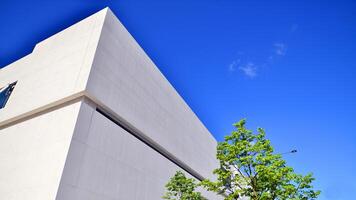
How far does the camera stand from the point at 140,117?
53.5ft

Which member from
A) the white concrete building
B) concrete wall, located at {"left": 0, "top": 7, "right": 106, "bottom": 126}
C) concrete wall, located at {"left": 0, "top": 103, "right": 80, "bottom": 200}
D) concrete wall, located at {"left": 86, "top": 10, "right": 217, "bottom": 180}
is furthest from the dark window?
concrete wall, located at {"left": 86, "top": 10, "right": 217, "bottom": 180}

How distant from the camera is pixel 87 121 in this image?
1186 cm

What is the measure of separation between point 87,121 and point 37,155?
115 inches

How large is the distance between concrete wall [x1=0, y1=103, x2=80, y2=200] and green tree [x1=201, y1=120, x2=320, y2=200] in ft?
25.1

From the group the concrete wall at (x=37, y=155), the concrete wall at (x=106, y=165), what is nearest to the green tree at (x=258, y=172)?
the concrete wall at (x=106, y=165)

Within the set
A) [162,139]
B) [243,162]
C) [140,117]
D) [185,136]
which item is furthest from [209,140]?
[243,162]

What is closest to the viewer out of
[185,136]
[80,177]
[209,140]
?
[80,177]

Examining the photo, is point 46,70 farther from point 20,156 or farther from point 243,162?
point 243,162

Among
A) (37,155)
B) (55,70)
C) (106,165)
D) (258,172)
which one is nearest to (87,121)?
(106,165)

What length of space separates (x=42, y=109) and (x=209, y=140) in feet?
77.4

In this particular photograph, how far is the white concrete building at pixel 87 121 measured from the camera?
10648 mm

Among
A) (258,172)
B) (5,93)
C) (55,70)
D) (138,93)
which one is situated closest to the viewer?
(258,172)

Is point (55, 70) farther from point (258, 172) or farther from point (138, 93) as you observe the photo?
point (258, 172)

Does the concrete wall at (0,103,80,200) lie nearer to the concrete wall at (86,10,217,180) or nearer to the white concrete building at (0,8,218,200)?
the white concrete building at (0,8,218,200)
